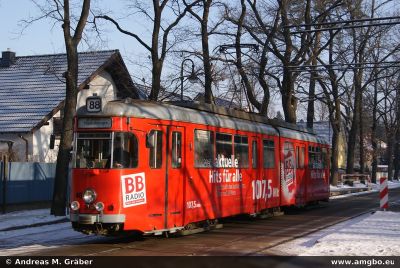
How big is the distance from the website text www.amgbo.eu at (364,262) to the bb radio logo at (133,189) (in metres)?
4.15

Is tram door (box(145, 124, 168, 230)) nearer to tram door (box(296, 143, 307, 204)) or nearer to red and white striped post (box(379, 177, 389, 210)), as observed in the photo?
tram door (box(296, 143, 307, 204))

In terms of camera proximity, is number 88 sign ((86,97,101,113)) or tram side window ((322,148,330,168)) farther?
tram side window ((322,148,330,168))

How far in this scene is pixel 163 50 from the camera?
81.4 ft

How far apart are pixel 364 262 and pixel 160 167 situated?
4.79 metres

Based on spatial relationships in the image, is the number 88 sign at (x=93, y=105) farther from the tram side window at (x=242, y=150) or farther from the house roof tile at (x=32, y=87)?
the house roof tile at (x=32, y=87)

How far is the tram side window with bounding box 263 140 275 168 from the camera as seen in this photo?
18052mm

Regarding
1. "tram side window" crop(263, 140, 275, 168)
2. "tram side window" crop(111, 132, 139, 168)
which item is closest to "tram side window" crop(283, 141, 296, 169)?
"tram side window" crop(263, 140, 275, 168)

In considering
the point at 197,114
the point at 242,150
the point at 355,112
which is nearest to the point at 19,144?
the point at 242,150

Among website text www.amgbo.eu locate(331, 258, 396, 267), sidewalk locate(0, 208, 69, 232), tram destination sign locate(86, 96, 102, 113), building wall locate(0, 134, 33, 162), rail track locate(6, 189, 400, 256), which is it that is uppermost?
building wall locate(0, 134, 33, 162)

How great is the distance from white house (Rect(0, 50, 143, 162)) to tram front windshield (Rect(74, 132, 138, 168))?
13.4 m

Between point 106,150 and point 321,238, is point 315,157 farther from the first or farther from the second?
point 106,150

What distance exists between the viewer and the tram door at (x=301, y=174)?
21328mm

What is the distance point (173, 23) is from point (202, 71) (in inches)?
170

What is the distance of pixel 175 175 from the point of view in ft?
43.1
